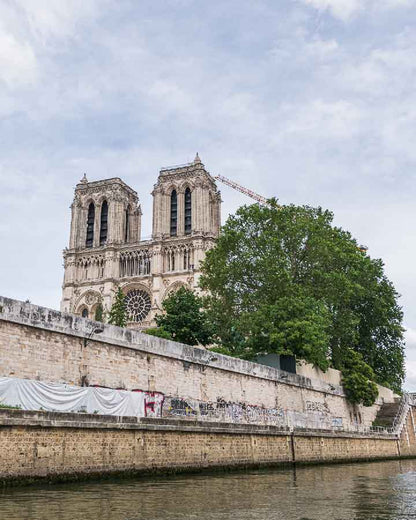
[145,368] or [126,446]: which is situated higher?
[145,368]

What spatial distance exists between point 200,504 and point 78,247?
2536 inches

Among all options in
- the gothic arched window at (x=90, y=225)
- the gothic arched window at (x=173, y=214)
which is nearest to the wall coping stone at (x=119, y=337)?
the gothic arched window at (x=173, y=214)

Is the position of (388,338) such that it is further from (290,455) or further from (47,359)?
(47,359)

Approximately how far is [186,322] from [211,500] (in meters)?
29.3

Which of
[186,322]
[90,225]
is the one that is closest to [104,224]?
[90,225]

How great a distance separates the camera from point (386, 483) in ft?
47.6

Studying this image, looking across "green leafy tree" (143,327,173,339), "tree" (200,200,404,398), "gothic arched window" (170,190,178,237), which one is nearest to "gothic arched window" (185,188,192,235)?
"gothic arched window" (170,190,178,237)

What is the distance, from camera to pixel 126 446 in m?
13.8

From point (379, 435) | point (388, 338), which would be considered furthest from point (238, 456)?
point (388, 338)

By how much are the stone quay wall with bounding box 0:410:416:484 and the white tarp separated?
3.40 feet

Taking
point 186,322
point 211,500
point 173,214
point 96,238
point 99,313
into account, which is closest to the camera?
point 211,500

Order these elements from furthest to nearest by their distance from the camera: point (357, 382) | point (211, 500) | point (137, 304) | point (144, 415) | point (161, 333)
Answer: point (137, 304)
point (161, 333)
point (357, 382)
point (144, 415)
point (211, 500)

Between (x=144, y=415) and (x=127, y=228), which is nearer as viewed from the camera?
(x=144, y=415)

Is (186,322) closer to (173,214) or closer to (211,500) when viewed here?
(211,500)
